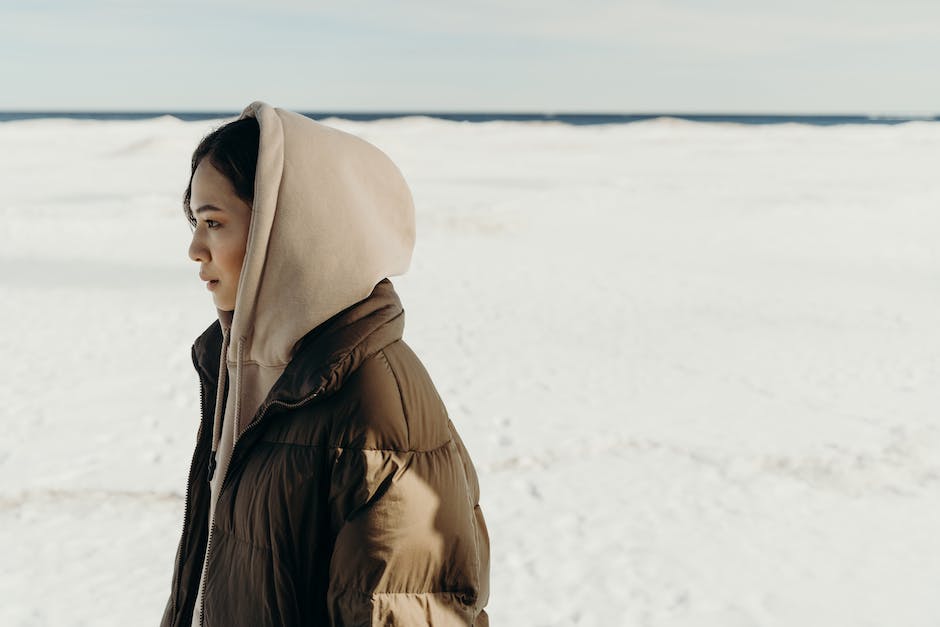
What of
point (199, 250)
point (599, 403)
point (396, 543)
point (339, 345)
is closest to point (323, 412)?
point (339, 345)

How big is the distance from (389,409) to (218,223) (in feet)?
1.49

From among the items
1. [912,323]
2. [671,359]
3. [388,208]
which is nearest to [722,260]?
[912,323]

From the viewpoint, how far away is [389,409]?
4.04 feet

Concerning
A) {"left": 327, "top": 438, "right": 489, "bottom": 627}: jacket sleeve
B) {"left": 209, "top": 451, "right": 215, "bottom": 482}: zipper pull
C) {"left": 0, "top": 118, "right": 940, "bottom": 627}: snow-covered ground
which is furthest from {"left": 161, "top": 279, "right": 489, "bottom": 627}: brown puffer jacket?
{"left": 0, "top": 118, "right": 940, "bottom": 627}: snow-covered ground

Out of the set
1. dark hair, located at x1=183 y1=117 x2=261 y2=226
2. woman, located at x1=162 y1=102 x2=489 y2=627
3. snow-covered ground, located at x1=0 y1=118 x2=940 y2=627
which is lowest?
snow-covered ground, located at x1=0 y1=118 x2=940 y2=627

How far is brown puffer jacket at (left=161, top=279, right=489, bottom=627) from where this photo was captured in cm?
121

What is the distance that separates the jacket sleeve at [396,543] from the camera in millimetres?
1200

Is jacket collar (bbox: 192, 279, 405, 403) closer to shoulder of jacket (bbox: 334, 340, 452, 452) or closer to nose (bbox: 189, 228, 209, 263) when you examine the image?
shoulder of jacket (bbox: 334, 340, 452, 452)

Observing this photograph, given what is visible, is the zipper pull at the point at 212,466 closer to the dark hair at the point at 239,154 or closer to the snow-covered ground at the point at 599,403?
the dark hair at the point at 239,154

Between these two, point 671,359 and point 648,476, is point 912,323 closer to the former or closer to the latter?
point 671,359

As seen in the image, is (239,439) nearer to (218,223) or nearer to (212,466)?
(212,466)

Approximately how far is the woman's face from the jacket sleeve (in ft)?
1.33

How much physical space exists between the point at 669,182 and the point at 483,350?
1205 cm

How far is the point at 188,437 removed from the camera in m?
5.16
